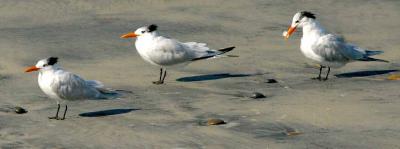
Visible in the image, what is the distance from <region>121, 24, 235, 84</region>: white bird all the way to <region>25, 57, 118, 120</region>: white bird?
2.19 meters

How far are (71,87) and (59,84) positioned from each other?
0.14m

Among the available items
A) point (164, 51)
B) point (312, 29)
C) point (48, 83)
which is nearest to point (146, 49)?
point (164, 51)

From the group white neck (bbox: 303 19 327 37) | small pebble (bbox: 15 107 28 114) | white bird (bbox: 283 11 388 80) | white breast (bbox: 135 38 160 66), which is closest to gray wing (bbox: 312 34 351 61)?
white bird (bbox: 283 11 388 80)

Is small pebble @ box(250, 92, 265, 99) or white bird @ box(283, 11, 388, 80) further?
white bird @ box(283, 11, 388, 80)

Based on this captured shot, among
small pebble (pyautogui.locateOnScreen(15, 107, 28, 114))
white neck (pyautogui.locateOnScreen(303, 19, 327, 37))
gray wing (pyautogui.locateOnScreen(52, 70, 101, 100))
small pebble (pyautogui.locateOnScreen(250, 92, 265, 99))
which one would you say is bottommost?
small pebble (pyautogui.locateOnScreen(15, 107, 28, 114))

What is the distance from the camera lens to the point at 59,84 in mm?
11555

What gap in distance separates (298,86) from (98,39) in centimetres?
388

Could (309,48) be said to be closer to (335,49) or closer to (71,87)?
(335,49)

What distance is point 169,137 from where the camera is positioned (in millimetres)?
10438

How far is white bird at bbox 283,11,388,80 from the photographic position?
14.0 metres

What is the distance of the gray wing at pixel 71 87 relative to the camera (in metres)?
11.5

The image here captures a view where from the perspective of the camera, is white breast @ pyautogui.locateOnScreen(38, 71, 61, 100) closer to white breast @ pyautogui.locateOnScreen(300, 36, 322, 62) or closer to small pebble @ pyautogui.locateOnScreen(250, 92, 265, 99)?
small pebble @ pyautogui.locateOnScreen(250, 92, 265, 99)

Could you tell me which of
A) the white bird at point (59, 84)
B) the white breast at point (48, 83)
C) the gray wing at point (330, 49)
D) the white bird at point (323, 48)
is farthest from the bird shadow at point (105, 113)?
the gray wing at point (330, 49)

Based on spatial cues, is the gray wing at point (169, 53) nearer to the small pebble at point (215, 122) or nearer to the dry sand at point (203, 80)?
the dry sand at point (203, 80)
